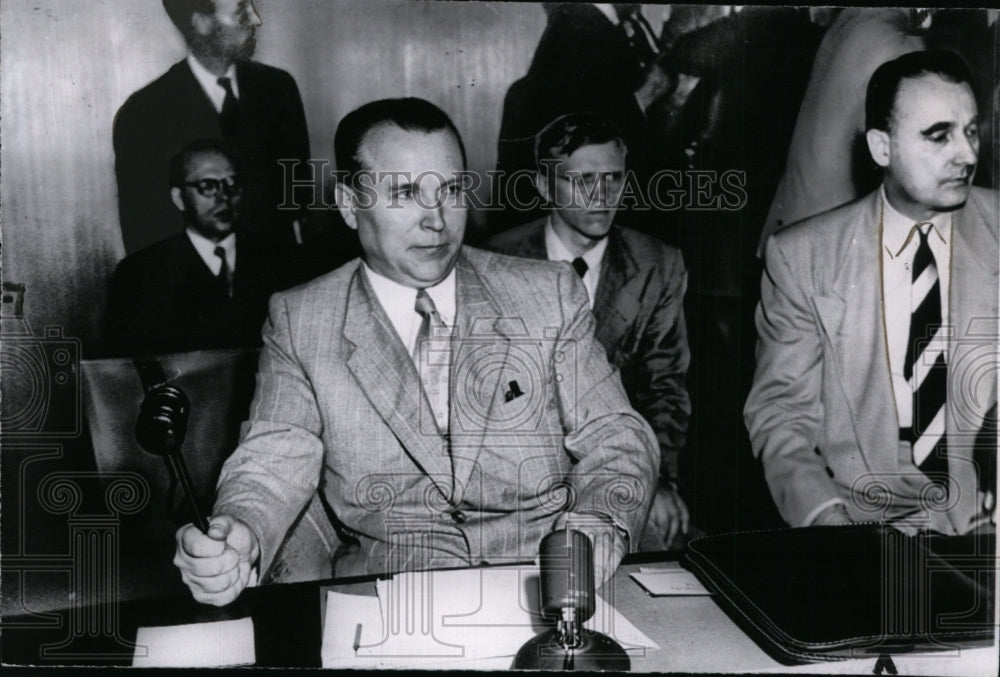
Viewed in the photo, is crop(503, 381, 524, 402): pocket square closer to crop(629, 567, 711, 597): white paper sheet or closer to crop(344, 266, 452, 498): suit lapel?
crop(344, 266, 452, 498): suit lapel

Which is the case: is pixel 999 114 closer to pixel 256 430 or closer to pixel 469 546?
pixel 469 546

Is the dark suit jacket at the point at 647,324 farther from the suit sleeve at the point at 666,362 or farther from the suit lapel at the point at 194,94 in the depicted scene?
the suit lapel at the point at 194,94

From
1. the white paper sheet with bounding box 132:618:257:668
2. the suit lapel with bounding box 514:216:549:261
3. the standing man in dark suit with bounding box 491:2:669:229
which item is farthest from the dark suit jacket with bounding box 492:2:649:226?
A: the white paper sheet with bounding box 132:618:257:668

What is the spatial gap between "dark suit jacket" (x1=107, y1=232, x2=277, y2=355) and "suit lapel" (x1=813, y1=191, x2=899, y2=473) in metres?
1.42

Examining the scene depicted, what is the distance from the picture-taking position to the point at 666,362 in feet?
8.32

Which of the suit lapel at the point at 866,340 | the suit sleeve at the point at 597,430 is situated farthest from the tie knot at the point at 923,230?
the suit sleeve at the point at 597,430

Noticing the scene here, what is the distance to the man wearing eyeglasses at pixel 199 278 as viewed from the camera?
2.50 meters

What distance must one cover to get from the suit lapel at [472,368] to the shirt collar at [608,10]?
2.28 feet

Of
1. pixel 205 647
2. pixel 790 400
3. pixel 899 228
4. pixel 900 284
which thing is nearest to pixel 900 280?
pixel 900 284

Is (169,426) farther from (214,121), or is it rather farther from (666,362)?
(666,362)

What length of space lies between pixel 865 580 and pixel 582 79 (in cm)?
142

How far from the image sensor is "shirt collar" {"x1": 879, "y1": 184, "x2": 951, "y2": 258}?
2.54 metres

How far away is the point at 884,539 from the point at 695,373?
630mm

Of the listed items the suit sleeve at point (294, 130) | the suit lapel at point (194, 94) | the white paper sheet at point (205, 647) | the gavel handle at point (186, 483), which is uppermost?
the suit lapel at point (194, 94)
